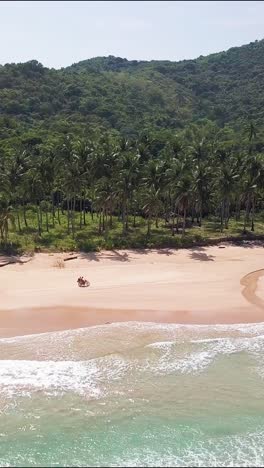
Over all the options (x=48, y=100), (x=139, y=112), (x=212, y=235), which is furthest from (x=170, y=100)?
(x=212, y=235)

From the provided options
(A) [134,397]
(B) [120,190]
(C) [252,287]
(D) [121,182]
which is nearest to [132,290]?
(C) [252,287]

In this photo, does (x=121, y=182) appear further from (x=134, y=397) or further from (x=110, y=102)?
(x=110, y=102)

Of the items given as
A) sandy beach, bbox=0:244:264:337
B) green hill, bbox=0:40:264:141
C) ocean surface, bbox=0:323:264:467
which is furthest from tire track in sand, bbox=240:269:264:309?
green hill, bbox=0:40:264:141

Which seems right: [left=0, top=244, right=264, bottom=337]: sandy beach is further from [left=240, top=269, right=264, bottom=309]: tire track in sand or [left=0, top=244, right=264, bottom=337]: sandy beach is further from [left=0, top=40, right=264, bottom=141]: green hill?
[left=0, top=40, right=264, bottom=141]: green hill

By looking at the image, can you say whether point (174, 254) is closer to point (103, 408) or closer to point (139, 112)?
point (103, 408)

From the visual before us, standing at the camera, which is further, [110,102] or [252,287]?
[110,102]

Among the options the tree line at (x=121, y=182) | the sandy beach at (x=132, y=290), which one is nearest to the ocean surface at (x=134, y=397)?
the sandy beach at (x=132, y=290)
